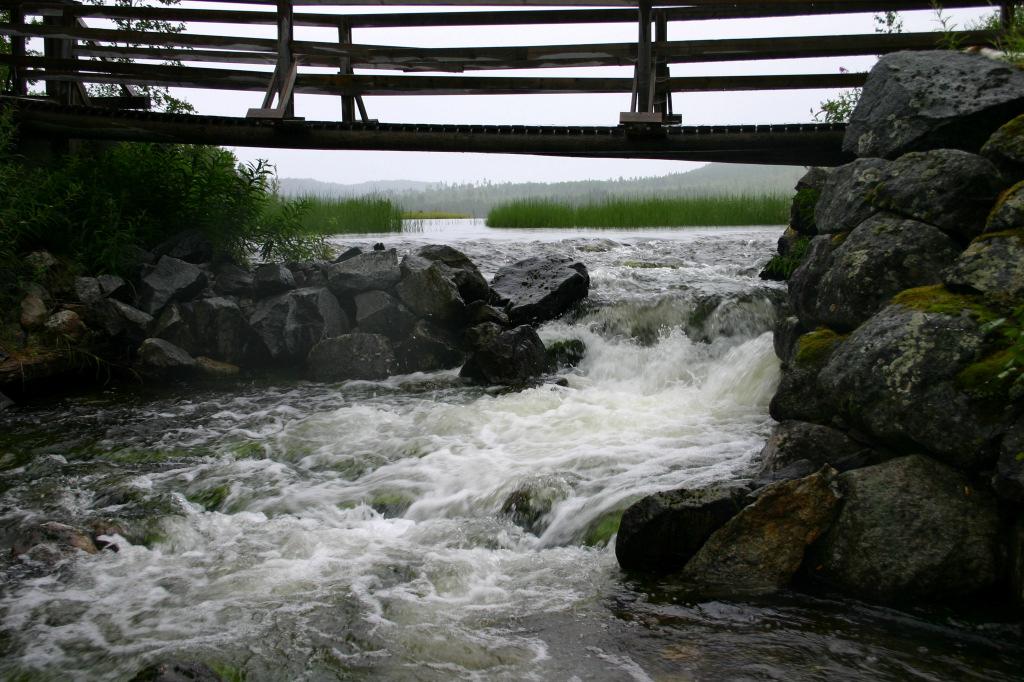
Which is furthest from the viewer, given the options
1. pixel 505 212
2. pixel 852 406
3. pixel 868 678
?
pixel 505 212

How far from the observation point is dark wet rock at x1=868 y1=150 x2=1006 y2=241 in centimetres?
582

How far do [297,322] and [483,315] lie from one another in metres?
2.35

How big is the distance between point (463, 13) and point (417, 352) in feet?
14.3

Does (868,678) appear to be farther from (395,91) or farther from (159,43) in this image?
(159,43)

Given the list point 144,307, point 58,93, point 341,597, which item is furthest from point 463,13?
point 341,597

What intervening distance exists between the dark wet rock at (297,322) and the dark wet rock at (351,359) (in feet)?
0.82

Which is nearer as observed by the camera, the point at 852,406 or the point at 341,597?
the point at 341,597

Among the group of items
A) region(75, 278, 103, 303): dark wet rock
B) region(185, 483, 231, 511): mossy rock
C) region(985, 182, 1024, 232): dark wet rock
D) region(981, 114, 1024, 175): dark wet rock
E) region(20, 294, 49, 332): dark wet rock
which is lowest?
region(185, 483, 231, 511): mossy rock

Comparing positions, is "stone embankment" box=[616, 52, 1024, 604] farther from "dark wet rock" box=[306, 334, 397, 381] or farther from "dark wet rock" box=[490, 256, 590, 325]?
"dark wet rock" box=[306, 334, 397, 381]

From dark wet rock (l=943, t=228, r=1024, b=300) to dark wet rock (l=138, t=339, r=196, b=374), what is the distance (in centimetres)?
809

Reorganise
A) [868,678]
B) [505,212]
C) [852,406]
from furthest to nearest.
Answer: [505,212] < [852,406] < [868,678]

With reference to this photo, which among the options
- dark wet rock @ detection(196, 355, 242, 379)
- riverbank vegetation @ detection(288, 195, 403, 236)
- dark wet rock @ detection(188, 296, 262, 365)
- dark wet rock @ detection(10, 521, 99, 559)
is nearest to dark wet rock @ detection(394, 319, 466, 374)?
dark wet rock @ detection(188, 296, 262, 365)

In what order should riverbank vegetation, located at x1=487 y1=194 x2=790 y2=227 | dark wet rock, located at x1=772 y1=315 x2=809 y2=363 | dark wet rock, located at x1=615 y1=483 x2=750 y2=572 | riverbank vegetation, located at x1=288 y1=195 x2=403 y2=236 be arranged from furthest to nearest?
riverbank vegetation, located at x1=487 y1=194 x2=790 y2=227, riverbank vegetation, located at x1=288 y1=195 x2=403 y2=236, dark wet rock, located at x1=772 y1=315 x2=809 y2=363, dark wet rock, located at x1=615 y1=483 x2=750 y2=572

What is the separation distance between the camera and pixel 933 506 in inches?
176
